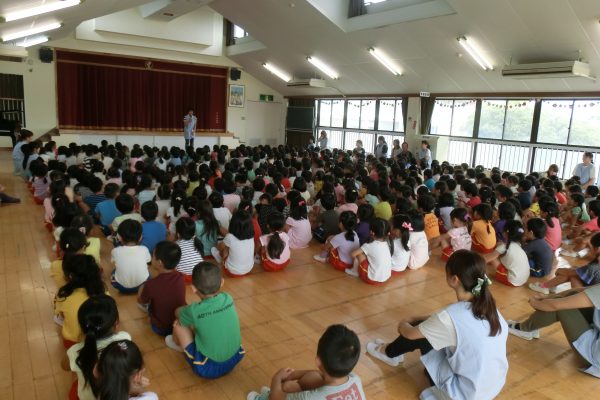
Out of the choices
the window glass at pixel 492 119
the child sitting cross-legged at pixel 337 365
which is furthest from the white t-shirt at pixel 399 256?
the window glass at pixel 492 119

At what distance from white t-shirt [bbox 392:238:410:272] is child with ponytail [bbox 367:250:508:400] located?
2022mm

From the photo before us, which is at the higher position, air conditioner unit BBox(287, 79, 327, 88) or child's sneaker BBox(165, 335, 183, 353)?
air conditioner unit BBox(287, 79, 327, 88)

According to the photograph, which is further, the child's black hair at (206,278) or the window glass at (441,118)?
the window glass at (441,118)

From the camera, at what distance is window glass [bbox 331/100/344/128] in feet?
47.9

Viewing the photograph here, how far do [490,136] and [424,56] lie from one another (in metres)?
2.80

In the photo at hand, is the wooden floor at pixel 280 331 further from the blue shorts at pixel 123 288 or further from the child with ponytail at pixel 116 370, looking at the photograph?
the child with ponytail at pixel 116 370

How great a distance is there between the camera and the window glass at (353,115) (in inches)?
551

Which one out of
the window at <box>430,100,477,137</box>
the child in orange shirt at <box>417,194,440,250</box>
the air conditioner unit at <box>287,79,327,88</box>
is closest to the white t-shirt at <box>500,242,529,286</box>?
the child in orange shirt at <box>417,194,440,250</box>

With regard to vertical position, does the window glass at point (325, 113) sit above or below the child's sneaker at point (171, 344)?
above

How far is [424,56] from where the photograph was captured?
31.2ft

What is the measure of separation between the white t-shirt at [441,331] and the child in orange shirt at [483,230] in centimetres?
271

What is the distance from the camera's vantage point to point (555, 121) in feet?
30.8

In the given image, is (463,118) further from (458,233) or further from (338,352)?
(338,352)

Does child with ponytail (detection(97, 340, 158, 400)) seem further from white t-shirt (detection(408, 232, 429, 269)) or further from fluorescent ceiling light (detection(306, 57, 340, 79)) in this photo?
fluorescent ceiling light (detection(306, 57, 340, 79))
